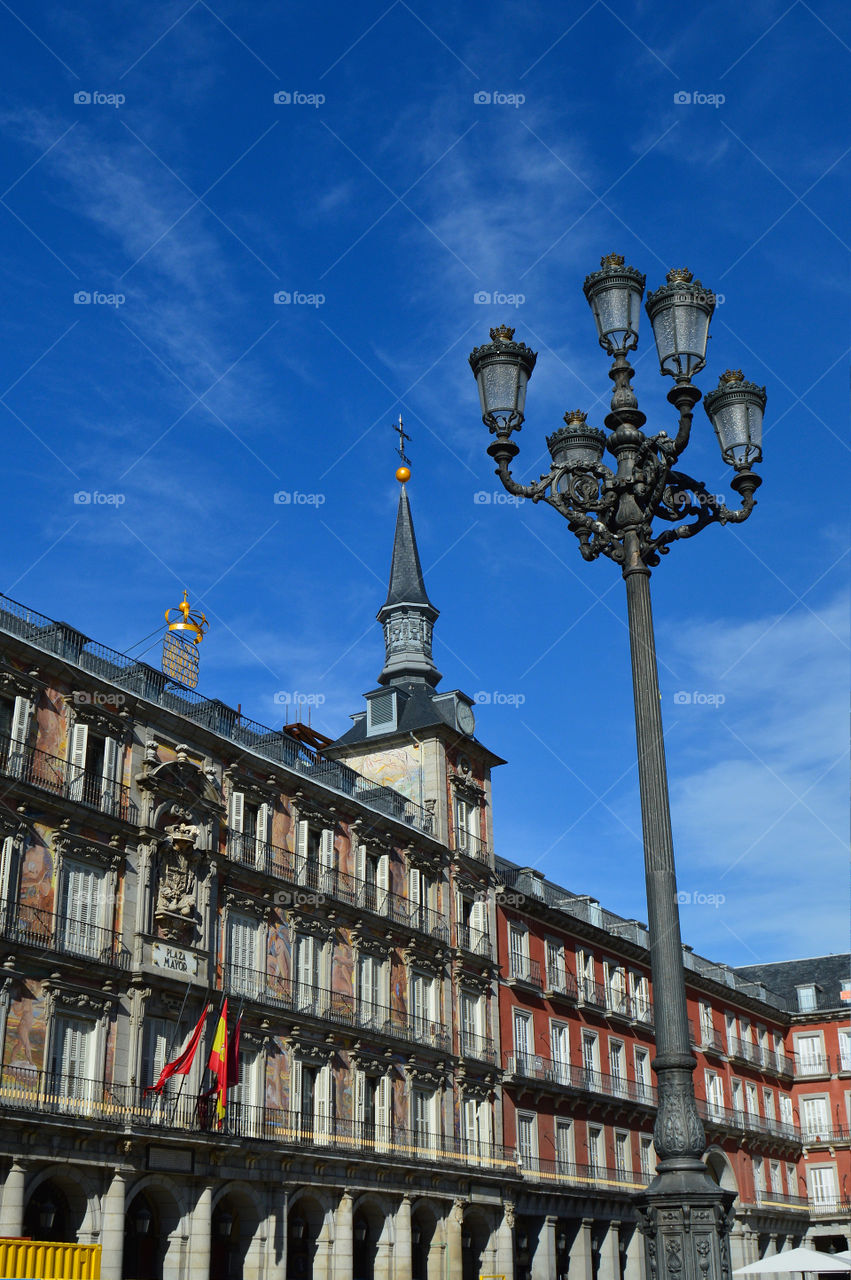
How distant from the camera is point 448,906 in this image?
44.5 metres

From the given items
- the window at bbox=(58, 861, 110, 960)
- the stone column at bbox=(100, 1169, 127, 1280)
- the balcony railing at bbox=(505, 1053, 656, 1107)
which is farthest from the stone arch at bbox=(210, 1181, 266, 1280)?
the balcony railing at bbox=(505, 1053, 656, 1107)

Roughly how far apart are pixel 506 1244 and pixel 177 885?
1803 centimetres

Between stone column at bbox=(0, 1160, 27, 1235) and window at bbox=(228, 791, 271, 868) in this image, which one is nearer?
stone column at bbox=(0, 1160, 27, 1235)

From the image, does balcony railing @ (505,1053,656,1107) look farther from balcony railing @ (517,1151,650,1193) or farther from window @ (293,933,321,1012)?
window @ (293,933,321,1012)

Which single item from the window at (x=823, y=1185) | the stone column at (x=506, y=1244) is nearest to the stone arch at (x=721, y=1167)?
the window at (x=823, y=1185)

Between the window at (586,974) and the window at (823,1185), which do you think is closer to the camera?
the window at (586,974)

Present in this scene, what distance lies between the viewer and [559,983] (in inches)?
1953

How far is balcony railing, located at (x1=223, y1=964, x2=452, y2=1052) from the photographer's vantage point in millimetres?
34844

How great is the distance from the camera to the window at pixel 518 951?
46.8 metres

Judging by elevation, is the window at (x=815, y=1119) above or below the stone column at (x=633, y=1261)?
above

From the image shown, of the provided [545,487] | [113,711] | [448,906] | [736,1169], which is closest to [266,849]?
[113,711]

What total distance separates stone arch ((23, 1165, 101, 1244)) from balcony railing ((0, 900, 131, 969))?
458 cm

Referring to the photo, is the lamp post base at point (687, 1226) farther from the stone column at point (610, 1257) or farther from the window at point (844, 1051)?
the window at point (844, 1051)

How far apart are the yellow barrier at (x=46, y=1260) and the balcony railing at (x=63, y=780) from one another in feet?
36.5
